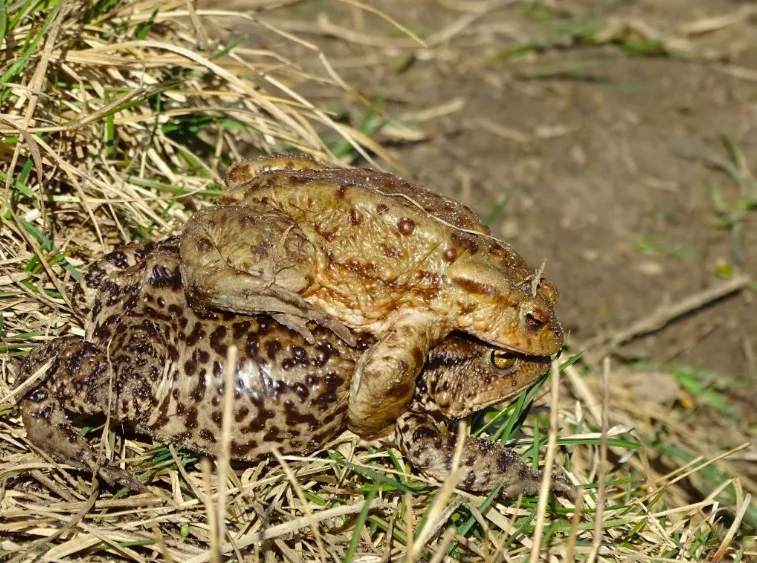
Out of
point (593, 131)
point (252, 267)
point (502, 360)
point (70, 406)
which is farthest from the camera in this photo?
point (593, 131)

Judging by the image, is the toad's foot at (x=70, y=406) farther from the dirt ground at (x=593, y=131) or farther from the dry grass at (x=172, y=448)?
the dirt ground at (x=593, y=131)

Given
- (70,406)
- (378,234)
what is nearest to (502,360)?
(378,234)

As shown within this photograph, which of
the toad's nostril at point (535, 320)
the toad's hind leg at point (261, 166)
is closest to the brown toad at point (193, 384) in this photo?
the toad's hind leg at point (261, 166)

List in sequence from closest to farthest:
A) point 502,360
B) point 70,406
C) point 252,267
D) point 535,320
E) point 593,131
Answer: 1. point 252,267
2. point 70,406
3. point 535,320
4. point 502,360
5. point 593,131

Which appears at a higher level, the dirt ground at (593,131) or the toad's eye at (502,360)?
the toad's eye at (502,360)

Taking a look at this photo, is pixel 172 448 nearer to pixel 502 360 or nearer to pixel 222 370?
pixel 222 370

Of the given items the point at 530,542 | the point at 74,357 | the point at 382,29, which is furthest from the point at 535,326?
the point at 382,29

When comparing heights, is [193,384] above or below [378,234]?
below
